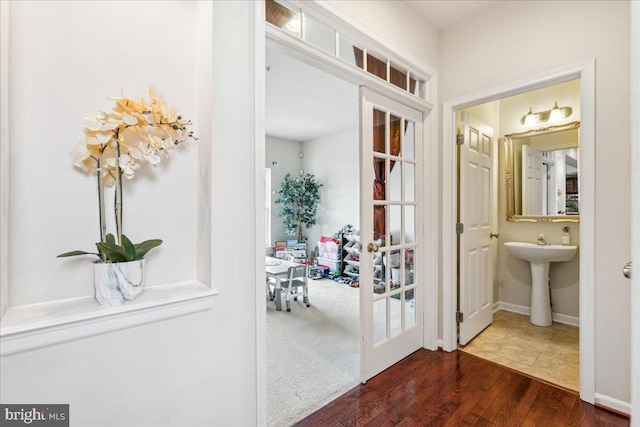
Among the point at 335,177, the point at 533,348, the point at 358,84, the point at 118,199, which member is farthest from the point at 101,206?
the point at 335,177

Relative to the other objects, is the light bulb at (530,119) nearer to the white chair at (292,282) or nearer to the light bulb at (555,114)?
the light bulb at (555,114)

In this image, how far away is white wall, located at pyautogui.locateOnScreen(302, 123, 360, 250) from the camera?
566 cm

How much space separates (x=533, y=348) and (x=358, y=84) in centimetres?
261

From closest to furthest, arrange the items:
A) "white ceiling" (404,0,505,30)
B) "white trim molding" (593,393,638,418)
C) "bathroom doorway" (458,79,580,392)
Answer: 1. "white trim molding" (593,393,638,418)
2. "white ceiling" (404,0,505,30)
3. "bathroom doorway" (458,79,580,392)

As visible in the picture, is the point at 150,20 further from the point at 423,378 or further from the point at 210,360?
the point at 423,378

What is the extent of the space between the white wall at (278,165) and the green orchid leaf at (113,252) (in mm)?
5193

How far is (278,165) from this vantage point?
630 centimetres

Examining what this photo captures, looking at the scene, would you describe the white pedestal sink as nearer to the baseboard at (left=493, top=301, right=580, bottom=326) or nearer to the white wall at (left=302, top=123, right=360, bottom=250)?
the baseboard at (left=493, top=301, right=580, bottom=326)

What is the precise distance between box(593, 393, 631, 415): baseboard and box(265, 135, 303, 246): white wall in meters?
5.21

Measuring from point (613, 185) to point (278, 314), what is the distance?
3081 mm

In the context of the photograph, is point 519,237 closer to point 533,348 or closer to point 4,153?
point 533,348

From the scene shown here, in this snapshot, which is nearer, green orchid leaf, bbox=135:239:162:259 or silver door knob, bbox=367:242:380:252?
green orchid leaf, bbox=135:239:162:259

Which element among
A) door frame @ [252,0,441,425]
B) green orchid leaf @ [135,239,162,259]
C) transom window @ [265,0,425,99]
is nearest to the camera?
green orchid leaf @ [135,239,162,259]

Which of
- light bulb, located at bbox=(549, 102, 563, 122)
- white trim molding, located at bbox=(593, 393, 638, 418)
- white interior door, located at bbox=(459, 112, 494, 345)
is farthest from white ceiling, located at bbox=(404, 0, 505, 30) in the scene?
white trim molding, located at bbox=(593, 393, 638, 418)
